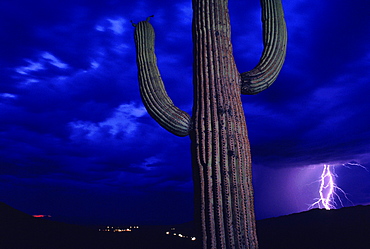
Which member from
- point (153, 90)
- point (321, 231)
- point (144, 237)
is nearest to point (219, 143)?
point (153, 90)

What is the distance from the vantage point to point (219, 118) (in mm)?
2748

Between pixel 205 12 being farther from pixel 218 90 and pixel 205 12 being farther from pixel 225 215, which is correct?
pixel 225 215

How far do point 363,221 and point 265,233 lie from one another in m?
6.52

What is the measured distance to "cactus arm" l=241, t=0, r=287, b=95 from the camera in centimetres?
321

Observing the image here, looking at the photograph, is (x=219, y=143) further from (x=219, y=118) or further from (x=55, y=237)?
(x=55, y=237)

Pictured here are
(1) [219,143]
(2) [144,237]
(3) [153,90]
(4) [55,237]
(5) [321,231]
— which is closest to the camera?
(1) [219,143]

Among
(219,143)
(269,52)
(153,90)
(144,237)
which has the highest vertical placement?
(269,52)

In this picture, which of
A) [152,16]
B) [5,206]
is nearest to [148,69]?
[152,16]

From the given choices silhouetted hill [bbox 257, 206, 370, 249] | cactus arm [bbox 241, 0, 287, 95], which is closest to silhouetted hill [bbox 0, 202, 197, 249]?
silhouetted hill [bbox 257, 206, 370, 249]

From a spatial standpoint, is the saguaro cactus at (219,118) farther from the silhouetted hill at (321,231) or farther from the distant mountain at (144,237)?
the silhouetted hill at (321,231)

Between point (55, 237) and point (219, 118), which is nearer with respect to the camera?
point (219, 118)

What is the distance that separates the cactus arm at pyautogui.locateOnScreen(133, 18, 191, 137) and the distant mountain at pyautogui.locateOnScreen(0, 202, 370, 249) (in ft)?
40.6

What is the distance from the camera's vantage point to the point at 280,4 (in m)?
3.79

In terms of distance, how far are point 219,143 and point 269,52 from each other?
5.09 feet
